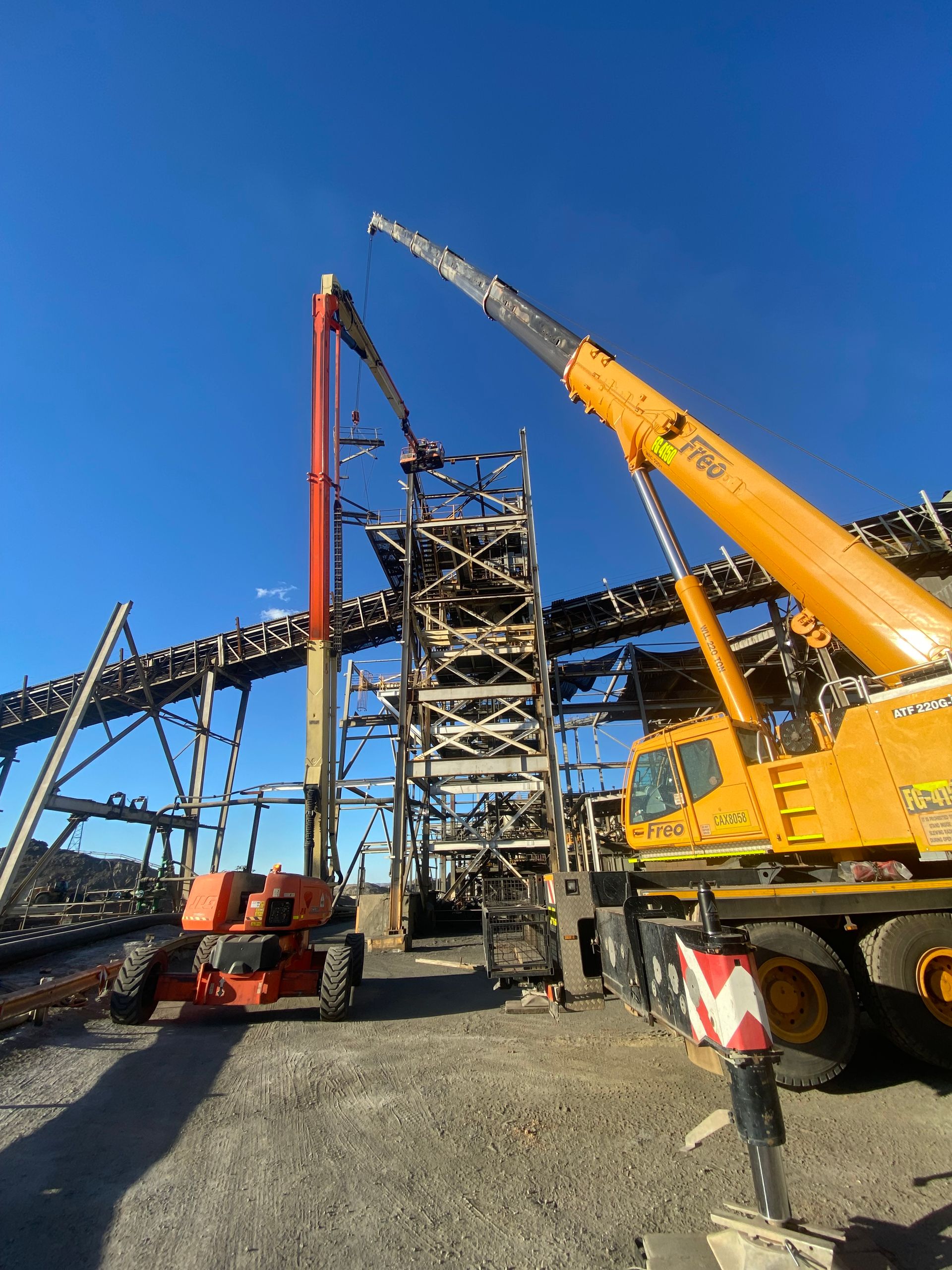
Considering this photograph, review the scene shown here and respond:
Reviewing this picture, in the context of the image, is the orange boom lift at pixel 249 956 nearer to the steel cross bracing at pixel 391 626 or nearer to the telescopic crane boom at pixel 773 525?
the telescopic crane boom at pixel 773 525

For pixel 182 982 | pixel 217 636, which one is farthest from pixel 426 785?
pixel 217 636

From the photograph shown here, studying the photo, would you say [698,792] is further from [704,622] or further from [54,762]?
[54,762]

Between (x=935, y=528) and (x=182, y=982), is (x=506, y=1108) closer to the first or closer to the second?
(x=182, y=982)

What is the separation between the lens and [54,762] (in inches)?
573

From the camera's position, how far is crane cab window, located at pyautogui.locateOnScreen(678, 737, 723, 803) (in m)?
5.70

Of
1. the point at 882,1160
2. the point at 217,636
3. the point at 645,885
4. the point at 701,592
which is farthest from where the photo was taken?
the point at 217,636

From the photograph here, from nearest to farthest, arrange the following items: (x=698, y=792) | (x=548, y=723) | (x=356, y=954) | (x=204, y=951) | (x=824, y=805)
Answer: (x=824, y=805) → (x=698, y=792) → (x=356, y=954) → (x=204, y=951) → (x=548, y=723)

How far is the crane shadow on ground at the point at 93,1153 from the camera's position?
8.82 ft

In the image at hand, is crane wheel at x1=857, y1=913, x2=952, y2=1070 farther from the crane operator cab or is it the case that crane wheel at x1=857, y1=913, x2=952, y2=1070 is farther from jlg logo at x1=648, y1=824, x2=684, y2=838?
jlg logo at x1=648, y1=824, x2=684, y2=838

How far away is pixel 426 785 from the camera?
47.1ft

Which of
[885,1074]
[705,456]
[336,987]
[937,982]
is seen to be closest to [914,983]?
[937,982]

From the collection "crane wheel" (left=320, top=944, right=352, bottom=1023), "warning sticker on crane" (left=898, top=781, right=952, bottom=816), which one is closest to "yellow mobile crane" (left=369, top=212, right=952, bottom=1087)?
"warning sticker on crane" (left=898, top=781, right=952, bottom=816)

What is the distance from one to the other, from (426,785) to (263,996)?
318 inches

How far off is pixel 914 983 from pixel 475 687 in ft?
36.4
